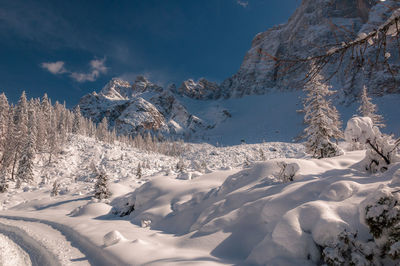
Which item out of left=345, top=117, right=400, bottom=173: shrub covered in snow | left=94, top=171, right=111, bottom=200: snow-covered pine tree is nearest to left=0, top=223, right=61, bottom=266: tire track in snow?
left=94, top=171, right=111, bottom=200: snow-covered pine tree

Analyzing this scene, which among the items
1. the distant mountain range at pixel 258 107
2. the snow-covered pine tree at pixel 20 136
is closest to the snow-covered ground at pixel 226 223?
the snow-covered pine tree at pixel 20 136

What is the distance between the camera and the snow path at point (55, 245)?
230 inches

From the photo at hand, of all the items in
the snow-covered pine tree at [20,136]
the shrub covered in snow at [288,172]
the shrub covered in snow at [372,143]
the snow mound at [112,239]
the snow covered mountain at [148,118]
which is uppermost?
the snow covered mountain at [148,118]

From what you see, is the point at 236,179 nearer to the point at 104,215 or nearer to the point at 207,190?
the point at 207,190

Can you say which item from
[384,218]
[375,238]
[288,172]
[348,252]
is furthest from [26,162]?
[384,218]

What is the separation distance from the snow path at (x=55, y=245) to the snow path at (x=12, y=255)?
0.45ft

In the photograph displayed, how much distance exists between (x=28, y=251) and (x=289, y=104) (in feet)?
490

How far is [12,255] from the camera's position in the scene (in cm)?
659

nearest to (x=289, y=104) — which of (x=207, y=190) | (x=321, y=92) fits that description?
(x=321, y=92)

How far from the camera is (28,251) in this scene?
6.85 metres

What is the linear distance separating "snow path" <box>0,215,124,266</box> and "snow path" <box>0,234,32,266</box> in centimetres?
14

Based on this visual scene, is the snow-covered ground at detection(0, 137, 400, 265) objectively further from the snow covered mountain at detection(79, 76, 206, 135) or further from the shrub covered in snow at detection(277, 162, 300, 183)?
the snow covered mountain at detection(79, 76, 206, 135)

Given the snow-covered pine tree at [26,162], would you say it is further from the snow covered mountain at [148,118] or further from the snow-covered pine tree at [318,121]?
the snow covered mountain at [148,118]

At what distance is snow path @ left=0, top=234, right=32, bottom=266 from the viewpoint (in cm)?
606
